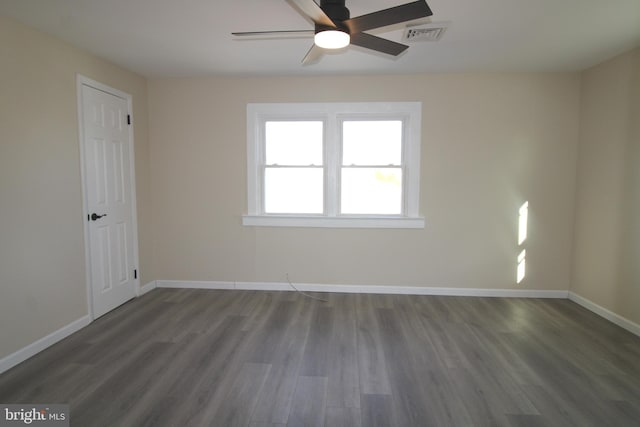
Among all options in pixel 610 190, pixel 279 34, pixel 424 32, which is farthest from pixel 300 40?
pixel 610 190

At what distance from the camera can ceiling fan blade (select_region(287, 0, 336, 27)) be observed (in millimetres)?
1631

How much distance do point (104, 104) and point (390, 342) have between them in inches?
141

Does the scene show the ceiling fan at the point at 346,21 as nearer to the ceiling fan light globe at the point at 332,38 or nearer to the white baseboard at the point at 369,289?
the ceiling fan light globe at the point at 332,38

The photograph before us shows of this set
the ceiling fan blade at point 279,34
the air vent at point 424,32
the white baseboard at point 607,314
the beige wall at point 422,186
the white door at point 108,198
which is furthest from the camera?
the beige wall at point 422,186

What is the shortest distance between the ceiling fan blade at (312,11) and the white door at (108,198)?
7.98 feet

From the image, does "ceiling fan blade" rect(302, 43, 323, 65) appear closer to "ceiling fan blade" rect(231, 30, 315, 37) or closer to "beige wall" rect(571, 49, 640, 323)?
"ceiling fan blade" rect(231, 30, 315, 37)

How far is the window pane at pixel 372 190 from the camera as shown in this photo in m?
3.90

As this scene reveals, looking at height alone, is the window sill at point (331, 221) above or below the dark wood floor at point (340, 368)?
above

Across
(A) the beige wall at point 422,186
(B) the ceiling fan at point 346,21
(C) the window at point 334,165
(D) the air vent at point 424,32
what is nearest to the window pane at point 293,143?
(C) the window at point 334,165

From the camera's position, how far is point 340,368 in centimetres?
236

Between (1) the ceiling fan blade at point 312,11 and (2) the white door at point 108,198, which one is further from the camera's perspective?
(2) the white door at point 108,198

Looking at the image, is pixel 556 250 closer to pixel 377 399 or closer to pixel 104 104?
pixel 377 399

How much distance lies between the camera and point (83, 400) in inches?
78.6

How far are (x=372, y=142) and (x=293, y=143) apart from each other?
3.14ft
